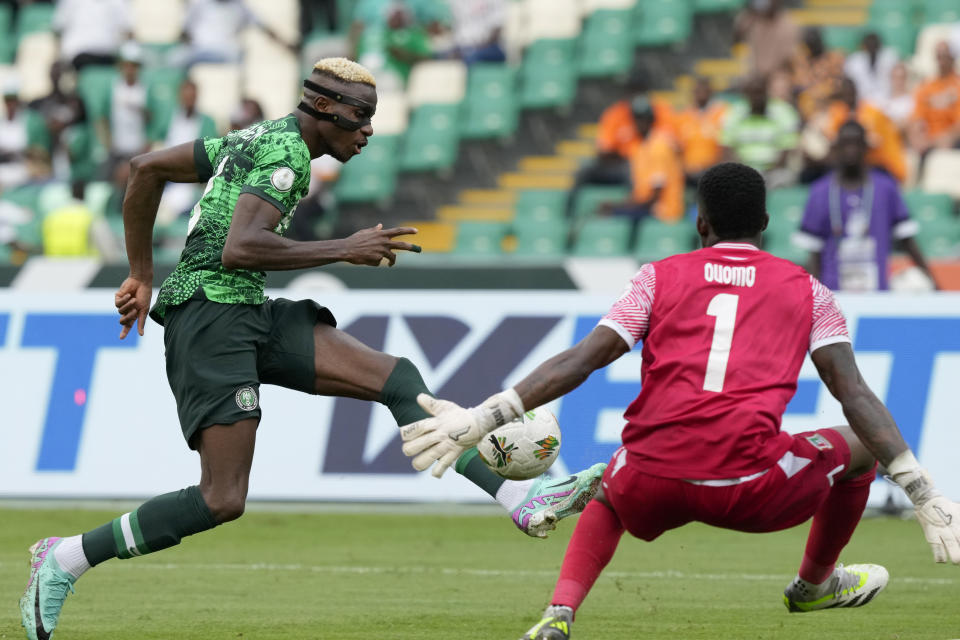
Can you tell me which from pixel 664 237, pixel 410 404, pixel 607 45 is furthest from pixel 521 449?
pixel 607 45

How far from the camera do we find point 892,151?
14.5m

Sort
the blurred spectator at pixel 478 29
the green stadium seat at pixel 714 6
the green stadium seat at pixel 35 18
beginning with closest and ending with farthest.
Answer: the green stadium seat at pixel 714 6 < the blurred spectator at pixel 478 29 < the green stadium seat at pixel 35 18

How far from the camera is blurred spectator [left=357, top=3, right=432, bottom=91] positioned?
1806 centimetres

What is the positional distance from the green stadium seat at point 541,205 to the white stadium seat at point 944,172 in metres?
3.72

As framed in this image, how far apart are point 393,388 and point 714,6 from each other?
41.7ft

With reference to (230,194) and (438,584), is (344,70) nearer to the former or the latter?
(230,194)

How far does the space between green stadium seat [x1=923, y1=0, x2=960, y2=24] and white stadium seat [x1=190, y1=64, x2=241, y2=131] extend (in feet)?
26.6

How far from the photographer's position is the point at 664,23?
17.9 meters

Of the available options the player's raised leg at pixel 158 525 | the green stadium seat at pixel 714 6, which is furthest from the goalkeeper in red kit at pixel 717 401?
the green stadium seat at pixel 714 6

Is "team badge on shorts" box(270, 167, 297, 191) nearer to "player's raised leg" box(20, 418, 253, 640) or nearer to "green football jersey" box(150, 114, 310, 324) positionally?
"green football jersey" box(150, 114, 310, 324)

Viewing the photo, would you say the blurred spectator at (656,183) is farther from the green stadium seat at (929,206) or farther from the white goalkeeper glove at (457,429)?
the white goalkeeper glove at (457,429)

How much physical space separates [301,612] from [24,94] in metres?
14.9

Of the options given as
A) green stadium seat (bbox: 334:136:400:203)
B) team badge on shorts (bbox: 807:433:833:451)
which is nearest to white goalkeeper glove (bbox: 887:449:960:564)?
team badge on shorts (bbox: 807:433:833:451)

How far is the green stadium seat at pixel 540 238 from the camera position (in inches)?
605
